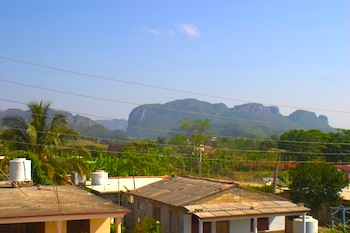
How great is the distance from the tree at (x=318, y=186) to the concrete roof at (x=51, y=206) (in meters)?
18.0

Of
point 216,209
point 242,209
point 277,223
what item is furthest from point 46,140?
point 277,223

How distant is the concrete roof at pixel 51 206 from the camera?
660 inches

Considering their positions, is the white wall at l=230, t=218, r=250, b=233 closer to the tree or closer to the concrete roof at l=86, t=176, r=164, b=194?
the concrete roof at l=86, t=176, r=164, b=194

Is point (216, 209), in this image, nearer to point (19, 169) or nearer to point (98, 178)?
point (19, 169)

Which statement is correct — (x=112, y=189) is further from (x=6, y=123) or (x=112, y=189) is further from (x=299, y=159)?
(x=299, y=159)

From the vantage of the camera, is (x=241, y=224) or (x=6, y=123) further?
(x=6, y=123)

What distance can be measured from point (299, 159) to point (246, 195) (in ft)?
184

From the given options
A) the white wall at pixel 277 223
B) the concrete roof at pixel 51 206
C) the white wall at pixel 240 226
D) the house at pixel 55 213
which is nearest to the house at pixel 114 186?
the white wall at pixel 240 226

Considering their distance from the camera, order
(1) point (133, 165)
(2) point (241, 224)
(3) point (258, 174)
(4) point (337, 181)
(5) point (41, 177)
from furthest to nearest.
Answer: (3) point (258, 174) < (1) point (133, 165) < (4) point (337, 181) < (5) point (41, 177) < (2) point (241, 224)

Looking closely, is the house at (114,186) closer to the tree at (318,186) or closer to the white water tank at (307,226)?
the white water tank at (307,226)

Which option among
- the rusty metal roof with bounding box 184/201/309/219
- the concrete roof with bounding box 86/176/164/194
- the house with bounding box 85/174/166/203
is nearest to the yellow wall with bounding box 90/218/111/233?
the rusty metal roof with bounding box 184/201/309/219

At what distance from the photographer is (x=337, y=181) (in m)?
33.1

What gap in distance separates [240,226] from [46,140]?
44.7ft

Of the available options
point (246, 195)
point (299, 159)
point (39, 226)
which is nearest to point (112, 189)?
point (246, 195)
